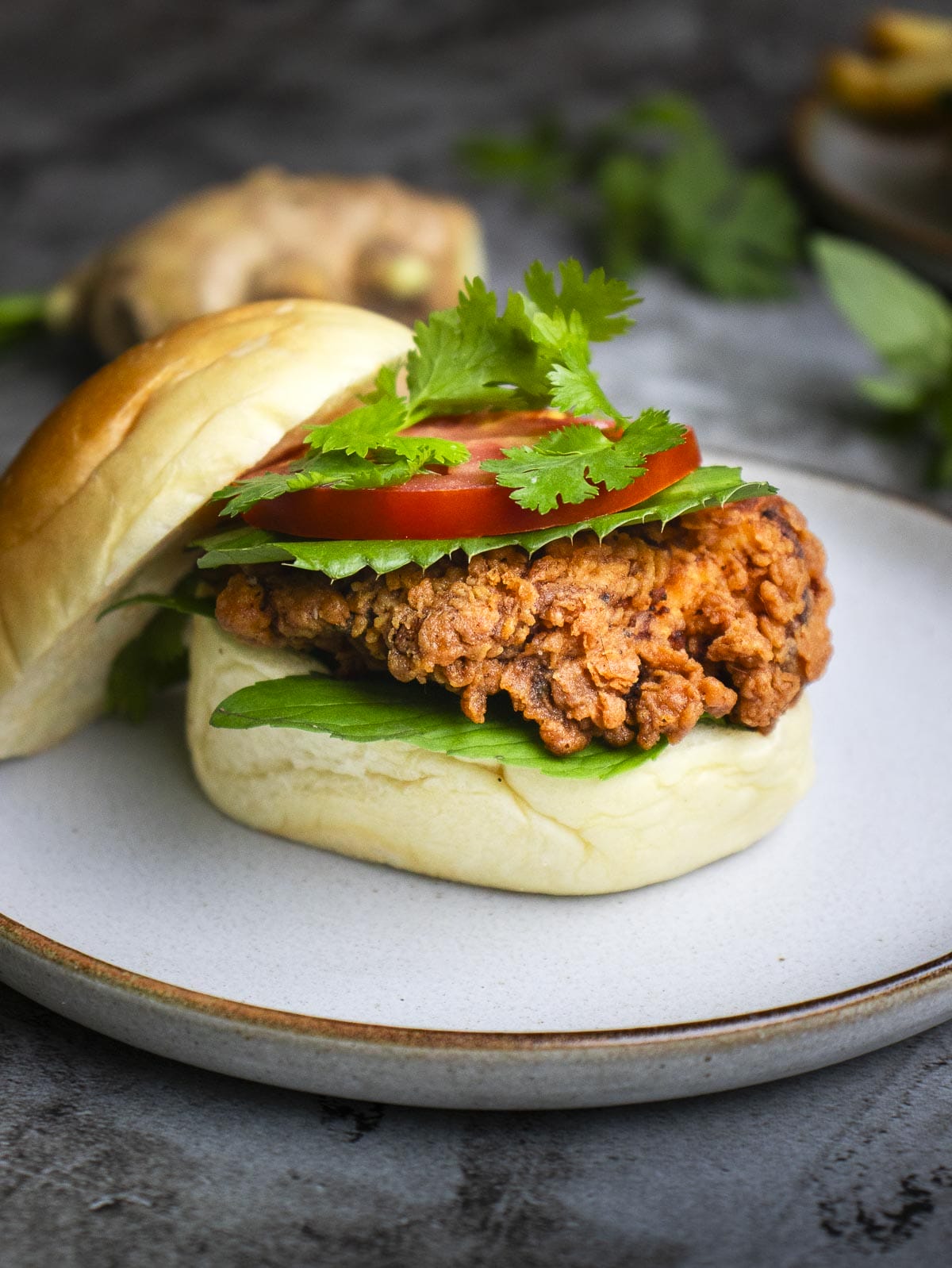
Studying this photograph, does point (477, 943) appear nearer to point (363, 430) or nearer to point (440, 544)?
point (440, 544)

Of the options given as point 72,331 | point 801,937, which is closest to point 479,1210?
point 801,937

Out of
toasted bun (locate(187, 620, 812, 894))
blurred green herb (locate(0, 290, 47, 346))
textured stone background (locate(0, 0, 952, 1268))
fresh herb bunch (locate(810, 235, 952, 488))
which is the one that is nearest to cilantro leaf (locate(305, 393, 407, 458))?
toasted bun (locate(187, 620, 812, 894))

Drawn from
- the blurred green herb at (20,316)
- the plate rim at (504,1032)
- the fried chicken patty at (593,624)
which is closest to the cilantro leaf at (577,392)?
the fried chicken patty at (593,624)

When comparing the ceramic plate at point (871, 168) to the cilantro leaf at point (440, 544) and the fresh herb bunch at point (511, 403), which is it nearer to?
the fresh herb bunch at point (511, 403)

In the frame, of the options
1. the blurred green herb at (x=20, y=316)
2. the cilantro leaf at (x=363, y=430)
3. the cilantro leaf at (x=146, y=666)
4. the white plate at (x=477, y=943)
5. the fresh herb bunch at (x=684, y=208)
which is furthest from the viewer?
the fresh herb bunch at (x=684, y=208)

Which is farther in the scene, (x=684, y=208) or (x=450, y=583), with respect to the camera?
(x=684, y=208)

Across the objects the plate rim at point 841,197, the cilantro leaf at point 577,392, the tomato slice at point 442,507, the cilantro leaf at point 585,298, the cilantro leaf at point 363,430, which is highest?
the plate rim at point 841,197

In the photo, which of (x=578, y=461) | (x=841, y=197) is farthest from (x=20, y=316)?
(x=578, y=461)

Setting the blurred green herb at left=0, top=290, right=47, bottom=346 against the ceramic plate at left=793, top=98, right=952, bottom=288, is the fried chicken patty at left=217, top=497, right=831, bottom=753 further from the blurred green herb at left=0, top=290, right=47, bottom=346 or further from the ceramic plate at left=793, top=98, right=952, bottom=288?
the blurred green herb at left=0, top=290, right=47, bottom=346
